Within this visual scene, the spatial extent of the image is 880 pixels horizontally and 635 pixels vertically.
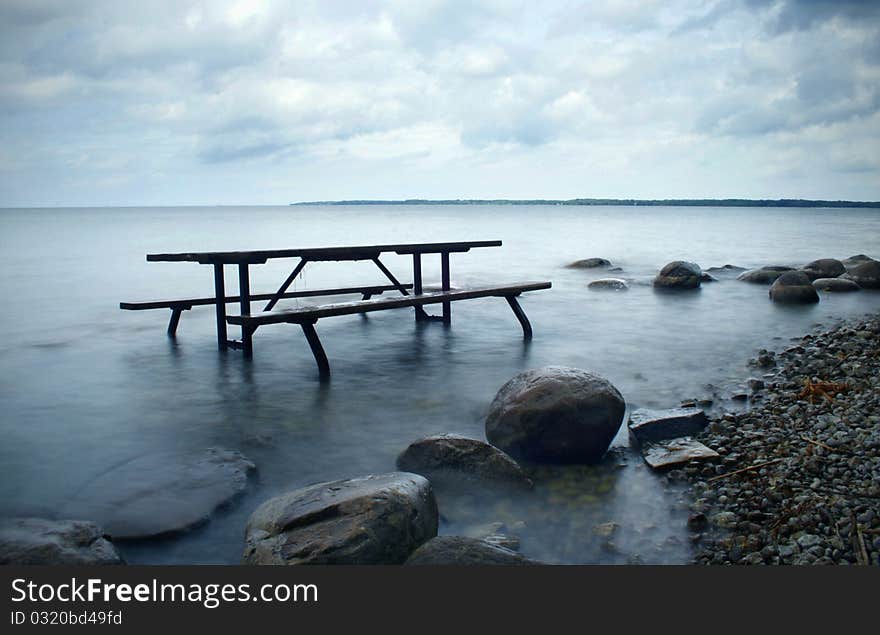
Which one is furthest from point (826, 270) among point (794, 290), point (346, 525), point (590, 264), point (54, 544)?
point (54, 544)

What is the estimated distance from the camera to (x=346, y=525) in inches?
127

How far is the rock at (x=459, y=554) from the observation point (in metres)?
3.06

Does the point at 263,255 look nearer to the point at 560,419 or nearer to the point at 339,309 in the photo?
the point at 339,309

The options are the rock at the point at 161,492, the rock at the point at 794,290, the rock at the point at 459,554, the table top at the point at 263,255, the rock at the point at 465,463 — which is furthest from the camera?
the rock at the point at 794,290

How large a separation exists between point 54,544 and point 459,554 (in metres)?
1.95

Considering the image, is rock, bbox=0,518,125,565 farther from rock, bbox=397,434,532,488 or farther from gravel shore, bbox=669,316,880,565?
gravel shore, bbox=669,316,880,565

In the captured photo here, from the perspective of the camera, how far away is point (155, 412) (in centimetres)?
661

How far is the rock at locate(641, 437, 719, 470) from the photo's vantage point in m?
4.87

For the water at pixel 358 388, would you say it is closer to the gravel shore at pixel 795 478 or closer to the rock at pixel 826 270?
the gravel shore at pixel 795 478

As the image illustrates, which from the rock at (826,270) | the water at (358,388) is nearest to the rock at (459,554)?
the water at (358,388)

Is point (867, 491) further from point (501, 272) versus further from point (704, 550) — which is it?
point (501, 272)

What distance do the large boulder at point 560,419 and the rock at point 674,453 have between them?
32cm

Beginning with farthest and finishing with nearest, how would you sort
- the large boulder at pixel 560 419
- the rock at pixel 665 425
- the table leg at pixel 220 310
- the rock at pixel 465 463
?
the table leg at pixel 220 310 < the rock at pixel 665 425 < the large boulder at pixel 560 419 < the rock at pixel 465 463

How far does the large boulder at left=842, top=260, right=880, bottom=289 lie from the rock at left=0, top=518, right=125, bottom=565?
17.2 metres
